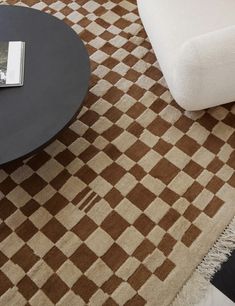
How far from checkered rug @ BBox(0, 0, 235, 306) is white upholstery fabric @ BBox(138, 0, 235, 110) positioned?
161mm

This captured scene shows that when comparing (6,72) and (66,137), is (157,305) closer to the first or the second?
(66,137)

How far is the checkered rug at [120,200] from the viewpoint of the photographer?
38.4 inches

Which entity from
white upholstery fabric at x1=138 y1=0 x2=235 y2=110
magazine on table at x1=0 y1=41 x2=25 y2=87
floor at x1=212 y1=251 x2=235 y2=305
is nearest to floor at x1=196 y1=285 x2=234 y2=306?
floor at x1=212 y1=251 x2=235 y2=305

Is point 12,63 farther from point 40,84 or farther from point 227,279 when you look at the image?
point 227,279

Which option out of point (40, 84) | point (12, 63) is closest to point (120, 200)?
point (40, 84)

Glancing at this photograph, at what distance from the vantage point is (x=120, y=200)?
3.65 ft

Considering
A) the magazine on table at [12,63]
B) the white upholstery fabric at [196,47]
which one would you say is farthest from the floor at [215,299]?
the magazine on table at [12,63]

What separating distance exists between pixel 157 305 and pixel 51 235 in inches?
14.9

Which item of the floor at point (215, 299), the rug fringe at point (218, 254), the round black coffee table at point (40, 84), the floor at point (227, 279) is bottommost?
the floor at point (215, 299)

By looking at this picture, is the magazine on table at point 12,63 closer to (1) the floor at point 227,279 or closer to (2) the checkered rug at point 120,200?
(2) the checkered rug at point 120,200

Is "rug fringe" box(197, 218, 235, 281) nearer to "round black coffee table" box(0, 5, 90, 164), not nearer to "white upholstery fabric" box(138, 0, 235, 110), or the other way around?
"white upholstery fabric" box(138, 0, 235, 110)

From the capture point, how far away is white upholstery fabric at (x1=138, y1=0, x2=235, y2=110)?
3.30ft

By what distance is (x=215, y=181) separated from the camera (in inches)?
44.7

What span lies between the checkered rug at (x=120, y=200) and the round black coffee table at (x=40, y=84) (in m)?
0.27
